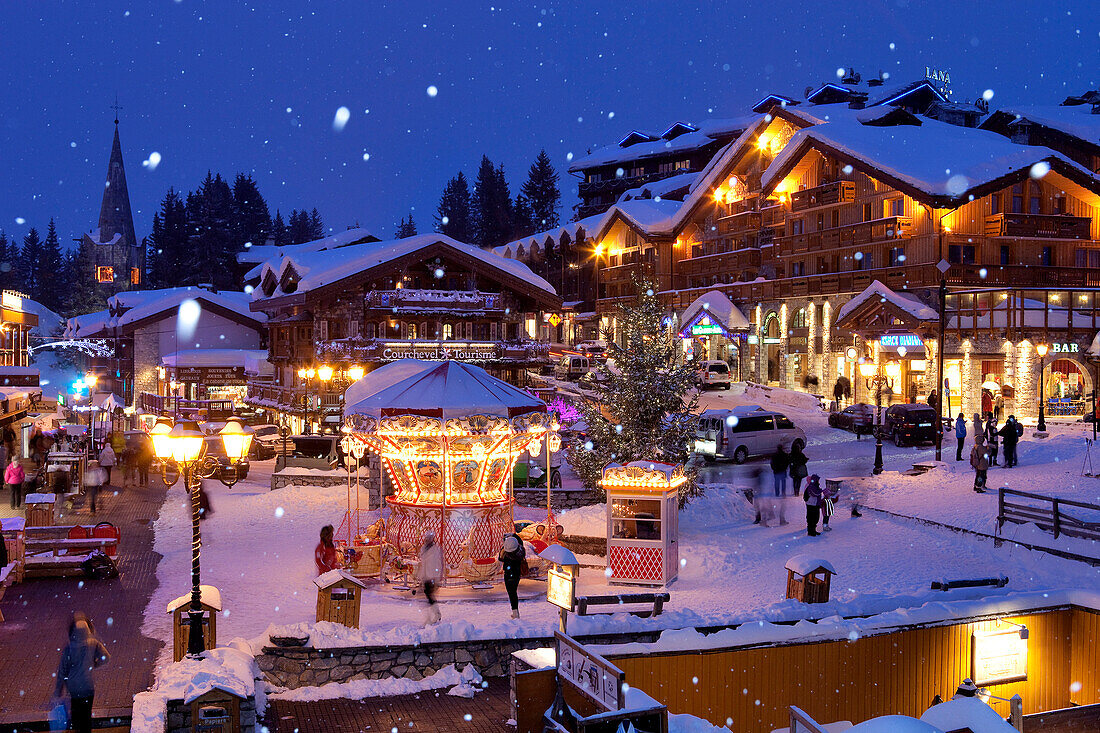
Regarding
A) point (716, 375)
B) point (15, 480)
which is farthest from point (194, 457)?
point (716, 375)

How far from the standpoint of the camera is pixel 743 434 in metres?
30.1

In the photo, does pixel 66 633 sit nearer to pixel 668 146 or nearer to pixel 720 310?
pixel 720 310

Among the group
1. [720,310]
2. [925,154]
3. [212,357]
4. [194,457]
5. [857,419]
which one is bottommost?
[857,419]

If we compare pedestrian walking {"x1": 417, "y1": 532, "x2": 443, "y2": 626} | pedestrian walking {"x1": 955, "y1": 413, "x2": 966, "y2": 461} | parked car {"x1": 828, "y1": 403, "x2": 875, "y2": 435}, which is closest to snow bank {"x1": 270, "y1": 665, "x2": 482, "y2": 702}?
pedestrian walking {"x1": 417, "y1": 532, "x2": 443, "y2": 626}

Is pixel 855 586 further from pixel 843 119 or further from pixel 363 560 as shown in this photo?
pixel 843 119

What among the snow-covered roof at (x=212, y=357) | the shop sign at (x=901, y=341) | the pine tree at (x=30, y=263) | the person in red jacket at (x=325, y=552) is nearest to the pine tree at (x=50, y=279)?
the pine tree at (x=30, y=263)

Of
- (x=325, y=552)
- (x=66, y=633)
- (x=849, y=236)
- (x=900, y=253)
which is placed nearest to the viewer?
(x=66, y=633)

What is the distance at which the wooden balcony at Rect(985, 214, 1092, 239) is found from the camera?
39.9 meters

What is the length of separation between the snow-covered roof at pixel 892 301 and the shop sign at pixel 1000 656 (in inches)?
1100

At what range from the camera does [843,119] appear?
159 ft

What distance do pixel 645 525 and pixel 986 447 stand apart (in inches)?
405

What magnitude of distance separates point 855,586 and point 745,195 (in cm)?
4128

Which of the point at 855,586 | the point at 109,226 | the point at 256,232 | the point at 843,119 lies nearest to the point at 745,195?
the point at 843,119

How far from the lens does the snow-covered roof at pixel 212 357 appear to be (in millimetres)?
54781
